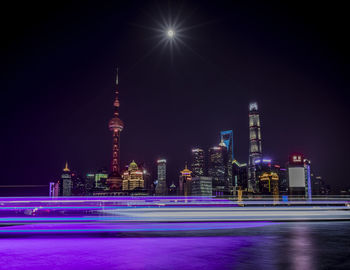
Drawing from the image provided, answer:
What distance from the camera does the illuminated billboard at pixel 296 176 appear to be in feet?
481

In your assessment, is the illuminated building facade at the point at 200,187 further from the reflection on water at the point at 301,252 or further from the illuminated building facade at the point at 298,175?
the reflection on water at the point at 301,252

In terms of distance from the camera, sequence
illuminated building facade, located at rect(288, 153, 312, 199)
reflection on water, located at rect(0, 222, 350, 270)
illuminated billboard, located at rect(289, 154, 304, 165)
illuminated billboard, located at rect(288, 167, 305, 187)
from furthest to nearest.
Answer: illuminated billboard, located at rect(289, 154, 304, 165), illuminated billboard, located at rect(288, 167, 305, 187), illuminated building facade, located at rect(288, 153, 312, 199), reflection on water, located at rect(0, 222, 350, 270)

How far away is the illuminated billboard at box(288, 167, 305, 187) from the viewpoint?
146625 millimetres

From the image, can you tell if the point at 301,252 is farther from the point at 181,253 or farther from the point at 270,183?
the point at 270,183

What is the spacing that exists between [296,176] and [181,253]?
151 m

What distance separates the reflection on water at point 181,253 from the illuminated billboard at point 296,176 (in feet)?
477

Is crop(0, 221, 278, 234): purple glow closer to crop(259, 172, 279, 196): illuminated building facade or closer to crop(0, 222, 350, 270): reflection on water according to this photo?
crop(0, 222, 350, 270): reflection on water

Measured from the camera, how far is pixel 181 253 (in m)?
8.68

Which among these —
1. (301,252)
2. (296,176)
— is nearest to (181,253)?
(301,252)

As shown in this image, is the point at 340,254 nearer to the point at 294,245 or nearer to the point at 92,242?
the point at 294,245

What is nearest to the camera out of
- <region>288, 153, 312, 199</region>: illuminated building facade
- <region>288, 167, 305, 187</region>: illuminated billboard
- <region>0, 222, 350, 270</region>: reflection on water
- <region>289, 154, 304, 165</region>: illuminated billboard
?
<region>0, 222, 350, 270</region>: reflection on water

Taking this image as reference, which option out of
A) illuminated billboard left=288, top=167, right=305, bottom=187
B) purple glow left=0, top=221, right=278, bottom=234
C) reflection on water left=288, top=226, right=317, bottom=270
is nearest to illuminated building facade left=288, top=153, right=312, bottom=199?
illuminated billboard left=288, top=167, right=305, bottom=187

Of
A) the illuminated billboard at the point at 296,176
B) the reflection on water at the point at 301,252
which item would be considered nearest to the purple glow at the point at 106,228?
the reflection on water at the point at 301,252

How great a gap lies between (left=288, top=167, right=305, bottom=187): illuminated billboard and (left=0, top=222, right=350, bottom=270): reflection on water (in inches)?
5719
